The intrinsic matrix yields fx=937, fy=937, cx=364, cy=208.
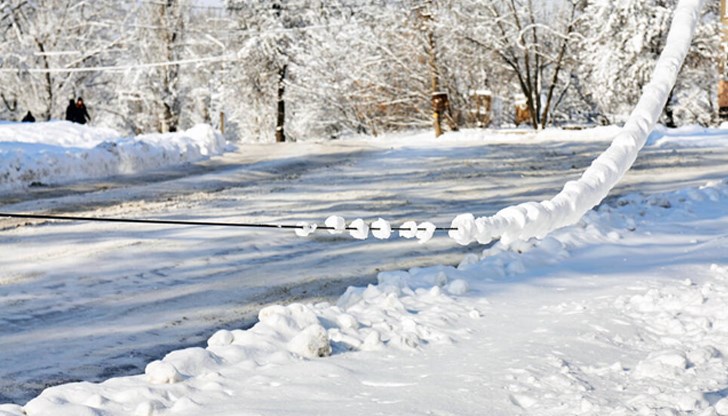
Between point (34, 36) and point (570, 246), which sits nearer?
point (570, 246)

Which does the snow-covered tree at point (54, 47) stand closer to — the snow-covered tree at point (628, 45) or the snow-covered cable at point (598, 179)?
the snow-covered tree at point (628, 45)

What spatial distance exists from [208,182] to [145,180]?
5.03 ft

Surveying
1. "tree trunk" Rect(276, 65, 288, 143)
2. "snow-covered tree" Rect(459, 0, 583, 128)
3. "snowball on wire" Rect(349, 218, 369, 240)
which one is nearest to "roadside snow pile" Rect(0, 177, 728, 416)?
"snowball on wire" Rect(349, 218, 369, 240)

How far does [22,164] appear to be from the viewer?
1569cm

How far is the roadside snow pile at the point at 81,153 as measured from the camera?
15.8 meters

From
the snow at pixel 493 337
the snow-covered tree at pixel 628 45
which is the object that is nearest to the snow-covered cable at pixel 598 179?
the snow at pixel 493 337

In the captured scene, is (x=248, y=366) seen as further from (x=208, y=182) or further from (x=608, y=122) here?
(x=608, y=122)

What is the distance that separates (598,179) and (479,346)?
2129 millimetres

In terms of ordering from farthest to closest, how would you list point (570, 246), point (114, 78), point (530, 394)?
point (114, 78), point (570, 246), point (530, 394)

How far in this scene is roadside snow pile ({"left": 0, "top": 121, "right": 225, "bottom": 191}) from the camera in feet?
51.7

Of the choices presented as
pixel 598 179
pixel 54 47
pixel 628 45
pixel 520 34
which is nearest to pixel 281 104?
pixel 54 47

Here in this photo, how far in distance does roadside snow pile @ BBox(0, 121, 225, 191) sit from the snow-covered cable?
13031 mm

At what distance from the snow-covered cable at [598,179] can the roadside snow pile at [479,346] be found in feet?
3.90

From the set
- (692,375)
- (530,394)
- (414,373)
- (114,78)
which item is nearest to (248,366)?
(414,373)
